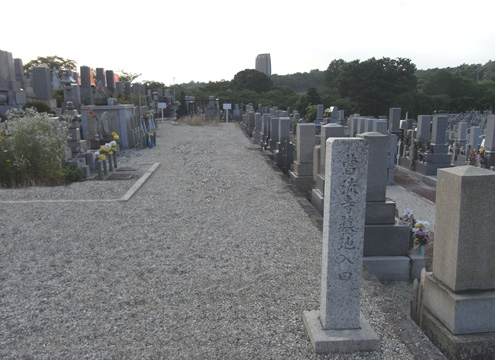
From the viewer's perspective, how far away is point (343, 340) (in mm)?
2902

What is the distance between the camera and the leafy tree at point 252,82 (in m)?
56.0

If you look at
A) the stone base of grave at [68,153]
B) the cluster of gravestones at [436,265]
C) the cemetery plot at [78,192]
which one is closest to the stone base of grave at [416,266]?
the cluster of gravestones at [436,265]

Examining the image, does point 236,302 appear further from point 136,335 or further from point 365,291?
point 365,291

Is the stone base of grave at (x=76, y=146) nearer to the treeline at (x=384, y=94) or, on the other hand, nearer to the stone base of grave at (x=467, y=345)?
the stone base of grave at (x=467, y=345)

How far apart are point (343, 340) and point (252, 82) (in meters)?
55.0

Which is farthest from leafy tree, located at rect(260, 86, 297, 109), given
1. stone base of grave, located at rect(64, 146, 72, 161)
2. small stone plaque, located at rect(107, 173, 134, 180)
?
small stone plaque, located at rect(107, 173, 134, 180)

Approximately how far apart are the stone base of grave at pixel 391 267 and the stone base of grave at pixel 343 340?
2.49 metres

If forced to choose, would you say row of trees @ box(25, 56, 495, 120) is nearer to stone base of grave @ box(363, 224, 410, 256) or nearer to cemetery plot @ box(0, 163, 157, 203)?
cemetery plot @ box(0, 163, 157, 203)

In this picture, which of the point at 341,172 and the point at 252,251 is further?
the point at 252,251

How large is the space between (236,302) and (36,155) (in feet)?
20.8

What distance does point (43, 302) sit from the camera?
3547 millimetres

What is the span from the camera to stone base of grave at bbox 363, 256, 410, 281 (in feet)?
17.6

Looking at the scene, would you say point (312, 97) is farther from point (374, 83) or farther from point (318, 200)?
point (318, 200)

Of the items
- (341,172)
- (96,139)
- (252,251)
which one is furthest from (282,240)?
(96,139)
